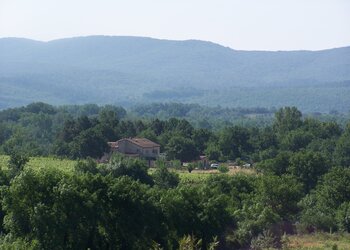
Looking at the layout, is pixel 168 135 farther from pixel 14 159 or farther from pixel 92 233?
pixel 92 233

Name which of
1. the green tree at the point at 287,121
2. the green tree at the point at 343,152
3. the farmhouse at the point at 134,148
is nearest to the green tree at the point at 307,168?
the green tree at the point at 343,152

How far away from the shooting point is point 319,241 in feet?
101

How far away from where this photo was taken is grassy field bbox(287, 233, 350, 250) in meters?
28.5

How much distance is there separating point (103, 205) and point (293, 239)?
942 cm

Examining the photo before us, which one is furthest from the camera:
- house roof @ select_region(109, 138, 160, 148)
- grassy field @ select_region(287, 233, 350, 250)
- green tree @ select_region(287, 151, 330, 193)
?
house roof @ select_region(109, 138, 160, 148)

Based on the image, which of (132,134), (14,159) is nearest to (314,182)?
(14,159)

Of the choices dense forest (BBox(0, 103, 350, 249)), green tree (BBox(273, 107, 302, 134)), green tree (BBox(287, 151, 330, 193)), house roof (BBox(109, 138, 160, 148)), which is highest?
dense forest (BBox(0, 103, 350, 249))

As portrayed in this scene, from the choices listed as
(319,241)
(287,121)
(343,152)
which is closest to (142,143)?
(343,152)

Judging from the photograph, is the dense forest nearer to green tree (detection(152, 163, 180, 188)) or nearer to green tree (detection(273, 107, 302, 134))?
green tree (detection(152, 163, 180, 188))

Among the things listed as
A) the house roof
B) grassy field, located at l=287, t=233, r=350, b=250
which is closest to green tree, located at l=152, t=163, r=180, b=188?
grassy field, located at l=287, t=233, r=350, b=250

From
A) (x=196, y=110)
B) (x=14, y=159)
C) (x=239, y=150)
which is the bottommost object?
(x=196, y=110)

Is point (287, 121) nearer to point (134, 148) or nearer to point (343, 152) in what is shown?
point (343, 152)

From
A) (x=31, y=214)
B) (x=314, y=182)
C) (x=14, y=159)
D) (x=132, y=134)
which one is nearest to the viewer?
(x=31, y=214)

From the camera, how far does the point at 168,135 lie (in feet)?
226
